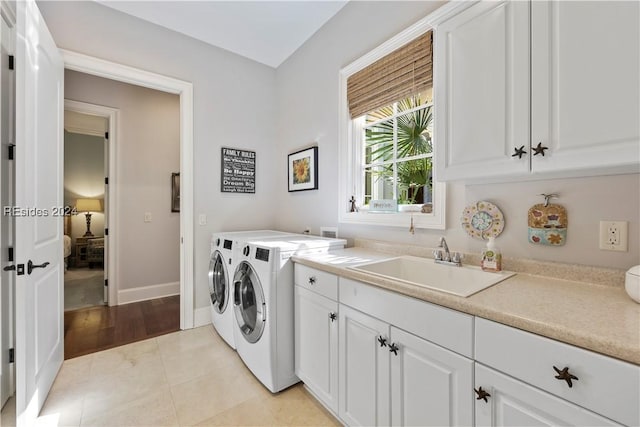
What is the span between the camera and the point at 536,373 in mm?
754

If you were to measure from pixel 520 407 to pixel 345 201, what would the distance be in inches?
66.1

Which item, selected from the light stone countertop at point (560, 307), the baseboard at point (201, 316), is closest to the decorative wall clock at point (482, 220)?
the light stone countertop at point (560, 307)

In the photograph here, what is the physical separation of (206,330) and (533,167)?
278 centimetres

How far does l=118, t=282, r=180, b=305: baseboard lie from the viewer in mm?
3264

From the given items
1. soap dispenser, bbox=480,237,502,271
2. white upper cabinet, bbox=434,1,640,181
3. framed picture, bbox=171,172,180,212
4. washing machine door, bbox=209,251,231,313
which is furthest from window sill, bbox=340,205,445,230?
framed picture, bbox=171,172,180,212

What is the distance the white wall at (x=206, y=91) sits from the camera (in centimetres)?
221

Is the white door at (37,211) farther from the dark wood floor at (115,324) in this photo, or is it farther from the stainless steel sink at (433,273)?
the stainless steel sink at (433,273)

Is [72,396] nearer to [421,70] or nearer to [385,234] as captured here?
[385,234]

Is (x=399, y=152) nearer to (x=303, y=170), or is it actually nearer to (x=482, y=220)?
(x=482, y=220)

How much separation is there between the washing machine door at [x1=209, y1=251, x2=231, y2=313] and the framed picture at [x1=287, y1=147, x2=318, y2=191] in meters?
1.01

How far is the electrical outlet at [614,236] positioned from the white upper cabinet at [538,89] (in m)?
0.22

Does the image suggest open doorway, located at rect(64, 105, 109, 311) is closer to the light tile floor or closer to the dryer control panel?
the light tile floor

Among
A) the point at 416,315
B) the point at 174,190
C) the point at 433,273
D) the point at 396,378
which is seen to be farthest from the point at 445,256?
the point at 174,190

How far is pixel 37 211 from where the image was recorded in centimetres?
154
